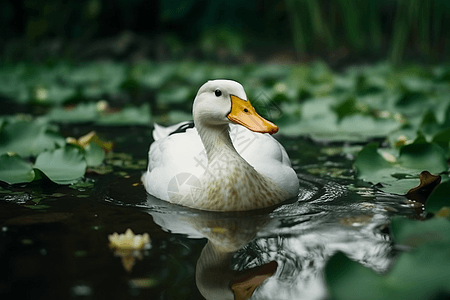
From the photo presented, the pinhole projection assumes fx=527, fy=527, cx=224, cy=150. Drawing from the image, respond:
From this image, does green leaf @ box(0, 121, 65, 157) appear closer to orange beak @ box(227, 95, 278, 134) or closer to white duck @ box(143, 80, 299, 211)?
white duck @ box(143, 80, 299, 211)

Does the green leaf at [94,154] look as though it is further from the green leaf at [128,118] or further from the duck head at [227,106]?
the green leaf at [128,118]

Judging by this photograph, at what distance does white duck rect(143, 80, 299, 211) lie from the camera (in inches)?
105

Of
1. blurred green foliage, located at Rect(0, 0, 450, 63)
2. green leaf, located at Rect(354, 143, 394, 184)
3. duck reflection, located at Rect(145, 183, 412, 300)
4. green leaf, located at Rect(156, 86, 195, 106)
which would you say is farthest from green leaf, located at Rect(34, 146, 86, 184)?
blurred green foliage, located at Rect(0, 0, 450, 63)

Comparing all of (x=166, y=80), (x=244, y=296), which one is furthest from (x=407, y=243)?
(x=166, y=80)

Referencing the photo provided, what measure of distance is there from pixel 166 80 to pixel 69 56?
3382 millimetres

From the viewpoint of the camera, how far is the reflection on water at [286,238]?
184 centimetres

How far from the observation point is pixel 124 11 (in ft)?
35.2

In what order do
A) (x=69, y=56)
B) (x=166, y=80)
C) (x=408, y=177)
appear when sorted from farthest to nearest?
(x=69, y=56) < (x=166, y=80) < (x=408, y=177)

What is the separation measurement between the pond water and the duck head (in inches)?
→ 18.2

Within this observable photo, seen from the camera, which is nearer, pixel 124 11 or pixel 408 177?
pixel 408 177

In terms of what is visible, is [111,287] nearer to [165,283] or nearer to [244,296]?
[165,283]

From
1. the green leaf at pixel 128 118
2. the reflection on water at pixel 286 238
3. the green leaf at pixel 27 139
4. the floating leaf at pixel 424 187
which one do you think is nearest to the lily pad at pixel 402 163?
the reflection on water at pixel 286 238

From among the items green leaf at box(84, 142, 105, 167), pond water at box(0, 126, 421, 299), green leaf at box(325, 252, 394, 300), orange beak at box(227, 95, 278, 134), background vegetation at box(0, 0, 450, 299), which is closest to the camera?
green leaf at box(325, 252, 394, 300)

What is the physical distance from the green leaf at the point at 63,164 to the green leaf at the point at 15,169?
0.07 meters
